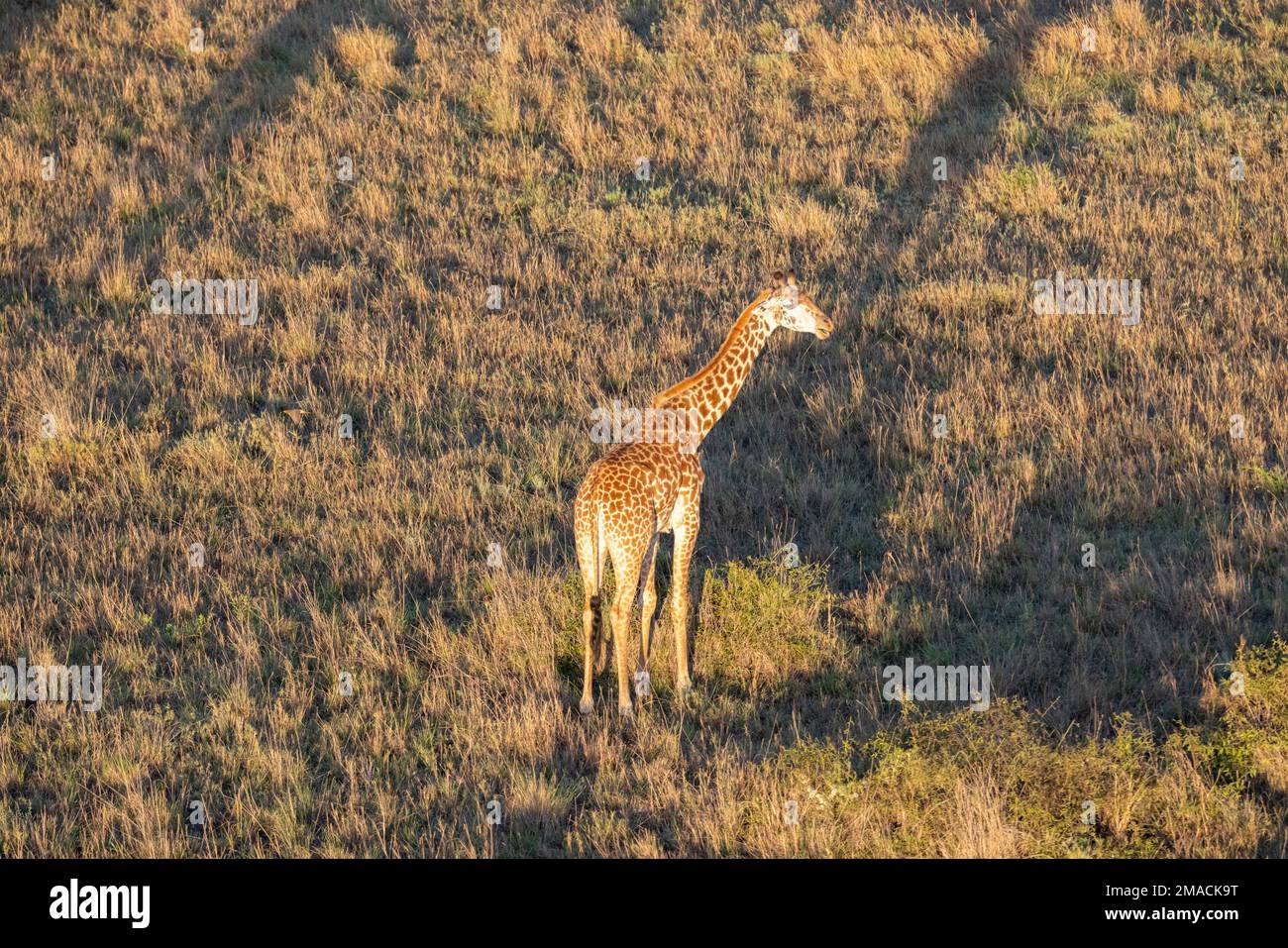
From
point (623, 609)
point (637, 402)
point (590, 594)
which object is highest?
point (637, 402)

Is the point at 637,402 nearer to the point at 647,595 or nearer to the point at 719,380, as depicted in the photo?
the point at 719,380

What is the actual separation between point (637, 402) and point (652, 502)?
4342mm

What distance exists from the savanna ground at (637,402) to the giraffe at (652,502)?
41cm

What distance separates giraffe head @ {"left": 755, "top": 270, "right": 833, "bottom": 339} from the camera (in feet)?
26.7

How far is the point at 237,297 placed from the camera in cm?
1302

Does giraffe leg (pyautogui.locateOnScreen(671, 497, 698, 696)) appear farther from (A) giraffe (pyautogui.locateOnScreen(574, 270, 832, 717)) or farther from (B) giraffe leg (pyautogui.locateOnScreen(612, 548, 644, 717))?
(B) giraffe leg (pyautogui.locateOnScreen(612, 548, 644, 717))

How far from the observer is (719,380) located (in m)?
7.92

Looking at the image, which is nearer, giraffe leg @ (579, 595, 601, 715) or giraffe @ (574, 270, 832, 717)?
giraffe @ (574, 270, 832, 717)

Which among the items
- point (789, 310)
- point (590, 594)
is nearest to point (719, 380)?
point (789, 310)

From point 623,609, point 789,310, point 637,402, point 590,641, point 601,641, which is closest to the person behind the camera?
point 623,609

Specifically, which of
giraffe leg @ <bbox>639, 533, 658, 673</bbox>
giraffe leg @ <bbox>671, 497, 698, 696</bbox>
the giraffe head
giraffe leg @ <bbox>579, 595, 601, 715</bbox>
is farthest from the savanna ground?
the giraffe head

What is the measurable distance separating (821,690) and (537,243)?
7615 millimetres

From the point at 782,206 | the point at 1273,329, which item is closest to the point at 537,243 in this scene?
the point at 782,206

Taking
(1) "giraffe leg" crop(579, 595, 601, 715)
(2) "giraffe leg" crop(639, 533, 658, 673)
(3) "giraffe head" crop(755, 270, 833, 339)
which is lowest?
(1) "giraffe leg" crop(579, 595, 601, 715)
